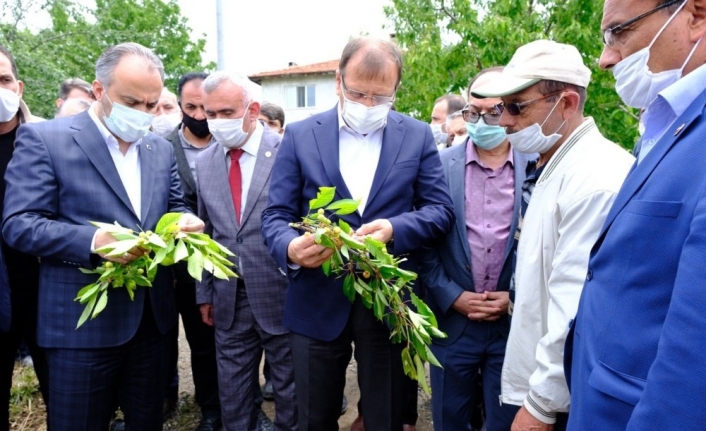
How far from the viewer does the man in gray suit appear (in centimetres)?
306

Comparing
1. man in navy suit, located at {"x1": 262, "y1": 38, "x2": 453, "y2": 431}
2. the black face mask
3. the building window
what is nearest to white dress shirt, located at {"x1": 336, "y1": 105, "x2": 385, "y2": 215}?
man in navy suit, located at {"x1": 262, "y1": 38, "x2": 453, "y2": 431}

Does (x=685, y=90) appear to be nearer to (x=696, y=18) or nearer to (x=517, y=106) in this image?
(x=696, y=18)

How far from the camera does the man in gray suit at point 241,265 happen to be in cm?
306

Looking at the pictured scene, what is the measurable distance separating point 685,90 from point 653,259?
48 centimetres

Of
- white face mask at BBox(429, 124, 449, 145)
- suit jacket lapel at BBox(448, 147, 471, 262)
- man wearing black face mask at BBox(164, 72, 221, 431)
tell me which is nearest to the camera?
suit jacket lapel at BBox(448, 147, 471, 262)

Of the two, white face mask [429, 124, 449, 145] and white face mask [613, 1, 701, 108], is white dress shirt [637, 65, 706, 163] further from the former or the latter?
white face mask [429, 124, 449, 145]

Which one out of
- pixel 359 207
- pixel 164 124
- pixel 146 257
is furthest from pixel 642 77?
pixel 164 124

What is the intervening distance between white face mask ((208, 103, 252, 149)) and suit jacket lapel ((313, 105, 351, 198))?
711mm

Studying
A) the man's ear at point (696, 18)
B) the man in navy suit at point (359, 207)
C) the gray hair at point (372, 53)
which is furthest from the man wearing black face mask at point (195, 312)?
the man's ear at point (696, 18)

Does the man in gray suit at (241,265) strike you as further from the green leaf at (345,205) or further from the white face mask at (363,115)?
the green leaf at (345,205)

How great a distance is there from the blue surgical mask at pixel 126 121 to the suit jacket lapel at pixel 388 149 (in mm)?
1235

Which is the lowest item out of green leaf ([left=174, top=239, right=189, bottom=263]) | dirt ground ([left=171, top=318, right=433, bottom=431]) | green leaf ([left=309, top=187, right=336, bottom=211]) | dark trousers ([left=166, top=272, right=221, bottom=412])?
dirt ground ([left=171, top=318, right=433, bottom=431])

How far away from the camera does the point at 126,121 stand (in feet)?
8.52

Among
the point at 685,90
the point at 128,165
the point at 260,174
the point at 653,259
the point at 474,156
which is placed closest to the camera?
the point at 653,259
